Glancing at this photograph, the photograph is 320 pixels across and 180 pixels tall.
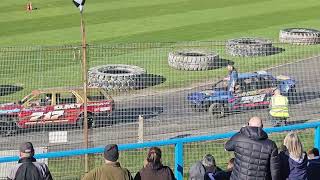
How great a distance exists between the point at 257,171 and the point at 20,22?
26.8 metres

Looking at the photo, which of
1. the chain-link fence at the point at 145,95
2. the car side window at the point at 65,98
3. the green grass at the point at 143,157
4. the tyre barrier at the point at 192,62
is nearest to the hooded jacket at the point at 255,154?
the green grass at the point at 143,157

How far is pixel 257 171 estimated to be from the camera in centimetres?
763

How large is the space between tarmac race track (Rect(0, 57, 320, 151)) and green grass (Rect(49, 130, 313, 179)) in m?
1.90

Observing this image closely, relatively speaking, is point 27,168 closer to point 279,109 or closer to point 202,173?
point 202,173

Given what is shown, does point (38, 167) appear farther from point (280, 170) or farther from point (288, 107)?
point (288, 107)

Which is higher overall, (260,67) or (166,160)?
(260,67)

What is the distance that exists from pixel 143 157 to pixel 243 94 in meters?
4.96

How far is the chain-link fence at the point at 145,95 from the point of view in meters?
14.4

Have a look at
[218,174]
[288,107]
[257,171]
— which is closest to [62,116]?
[288,107]

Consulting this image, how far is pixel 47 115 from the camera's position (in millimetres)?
15797

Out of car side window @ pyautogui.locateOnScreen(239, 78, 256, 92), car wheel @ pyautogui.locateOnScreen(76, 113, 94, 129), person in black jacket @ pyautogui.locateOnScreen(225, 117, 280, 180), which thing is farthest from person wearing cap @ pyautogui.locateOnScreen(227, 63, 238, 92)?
person in black jacket @ pyautogui.locateOnScreen(225, 117, 280, 180)

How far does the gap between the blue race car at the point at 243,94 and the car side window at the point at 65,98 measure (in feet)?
10.7

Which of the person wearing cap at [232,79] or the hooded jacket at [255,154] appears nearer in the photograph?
the hooded jacket at [255,154]

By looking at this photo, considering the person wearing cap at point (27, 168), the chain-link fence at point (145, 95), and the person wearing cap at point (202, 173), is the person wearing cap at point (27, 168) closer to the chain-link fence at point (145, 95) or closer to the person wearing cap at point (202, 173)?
the person wearing cap at point (202, 173)
